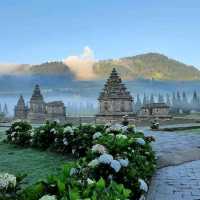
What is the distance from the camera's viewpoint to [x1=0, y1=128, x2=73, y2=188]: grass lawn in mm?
9672

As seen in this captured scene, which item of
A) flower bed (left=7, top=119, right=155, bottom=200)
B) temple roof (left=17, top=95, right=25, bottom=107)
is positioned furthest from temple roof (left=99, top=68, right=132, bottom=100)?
flower bed (left=7, top=119, right=155, bottom=200)

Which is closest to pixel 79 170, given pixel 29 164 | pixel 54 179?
pixel 54 179

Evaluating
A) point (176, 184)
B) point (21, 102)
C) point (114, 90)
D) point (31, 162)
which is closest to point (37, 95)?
point (21, 102)

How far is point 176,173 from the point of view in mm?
9281

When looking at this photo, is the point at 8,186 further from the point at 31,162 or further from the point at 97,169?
the point at 31,162

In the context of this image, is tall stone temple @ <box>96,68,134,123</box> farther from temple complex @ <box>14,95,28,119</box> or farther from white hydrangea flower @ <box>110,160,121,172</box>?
white hydrangea flower @ <box>110,160,121,172</box>

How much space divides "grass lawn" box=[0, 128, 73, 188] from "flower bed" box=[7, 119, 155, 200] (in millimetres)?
610

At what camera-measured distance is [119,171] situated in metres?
6.45

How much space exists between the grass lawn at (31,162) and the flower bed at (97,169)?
0.61 metres

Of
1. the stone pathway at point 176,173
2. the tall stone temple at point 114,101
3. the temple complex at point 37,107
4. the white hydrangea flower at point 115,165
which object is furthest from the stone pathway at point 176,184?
the temple complex at point 37,107

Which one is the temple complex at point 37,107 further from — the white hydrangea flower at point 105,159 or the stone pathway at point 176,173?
the white hydrangea flower at point 105,159

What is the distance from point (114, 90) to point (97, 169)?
33.6 m

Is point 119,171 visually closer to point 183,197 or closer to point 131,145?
point 183,197

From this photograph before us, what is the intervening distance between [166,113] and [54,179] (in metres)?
38.9
